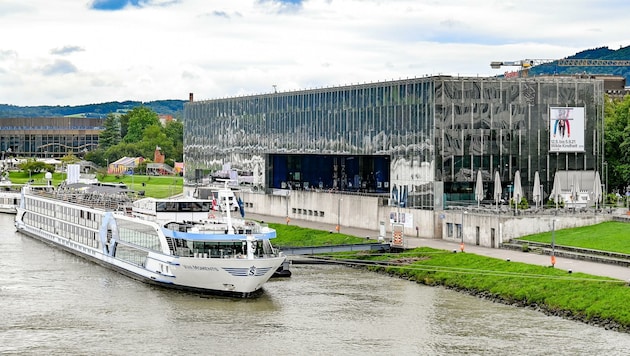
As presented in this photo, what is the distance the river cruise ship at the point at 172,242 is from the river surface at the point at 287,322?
1386 mm

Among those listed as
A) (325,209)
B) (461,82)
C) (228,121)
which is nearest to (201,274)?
(461,82)

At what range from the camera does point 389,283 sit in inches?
3157

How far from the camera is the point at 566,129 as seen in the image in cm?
10800

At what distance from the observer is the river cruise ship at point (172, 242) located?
7312 centimetres

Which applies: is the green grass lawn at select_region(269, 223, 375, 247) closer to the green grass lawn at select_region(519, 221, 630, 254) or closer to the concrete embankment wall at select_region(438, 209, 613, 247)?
the concrete embankment wall at select_region(438, 209, 613, 247)

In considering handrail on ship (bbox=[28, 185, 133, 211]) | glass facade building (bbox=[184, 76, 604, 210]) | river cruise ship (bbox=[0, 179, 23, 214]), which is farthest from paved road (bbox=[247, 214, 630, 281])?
river cruise ship (bbox=[0, 179, 23, 214])

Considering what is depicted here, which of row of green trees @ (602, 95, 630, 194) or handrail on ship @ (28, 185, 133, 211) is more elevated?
row of green trees @ (602, 95, 630, 194)

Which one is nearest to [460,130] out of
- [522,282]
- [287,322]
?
[522,282]

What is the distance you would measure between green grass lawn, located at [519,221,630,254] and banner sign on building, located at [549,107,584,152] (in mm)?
16258

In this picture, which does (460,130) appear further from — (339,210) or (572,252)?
(572,252)

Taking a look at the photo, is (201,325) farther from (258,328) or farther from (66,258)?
(66,258)

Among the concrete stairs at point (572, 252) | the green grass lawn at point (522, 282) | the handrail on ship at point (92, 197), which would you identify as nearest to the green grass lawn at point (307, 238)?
the green grass lawn at point (522, 282)

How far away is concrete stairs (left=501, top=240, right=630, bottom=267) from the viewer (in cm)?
7644

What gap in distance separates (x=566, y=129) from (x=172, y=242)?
46559mm
